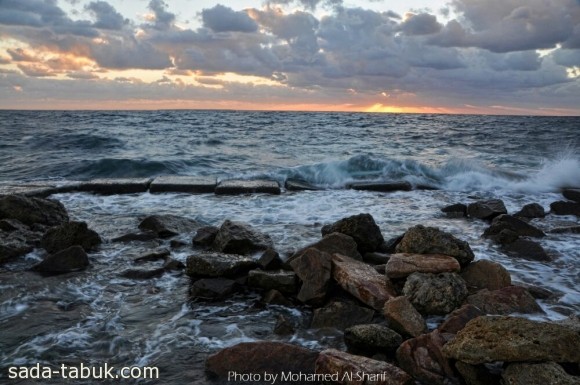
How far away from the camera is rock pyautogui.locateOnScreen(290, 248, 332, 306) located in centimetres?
430

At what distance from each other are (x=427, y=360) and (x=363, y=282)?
1194mm

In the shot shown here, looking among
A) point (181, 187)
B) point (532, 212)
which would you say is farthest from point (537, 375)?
point (181, 187)

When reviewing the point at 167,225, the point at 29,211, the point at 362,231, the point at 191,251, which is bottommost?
the point at 191,251

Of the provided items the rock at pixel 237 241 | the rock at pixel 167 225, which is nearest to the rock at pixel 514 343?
the rock at pixel 237 241

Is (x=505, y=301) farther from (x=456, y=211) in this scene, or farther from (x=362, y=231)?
(x=456, y=211)

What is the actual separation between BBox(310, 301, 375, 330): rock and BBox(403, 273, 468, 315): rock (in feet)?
1.38

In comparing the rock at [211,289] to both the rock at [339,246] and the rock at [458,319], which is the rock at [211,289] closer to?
the rock at [339,246]

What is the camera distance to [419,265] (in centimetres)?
462

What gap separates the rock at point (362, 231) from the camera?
564 centimetres

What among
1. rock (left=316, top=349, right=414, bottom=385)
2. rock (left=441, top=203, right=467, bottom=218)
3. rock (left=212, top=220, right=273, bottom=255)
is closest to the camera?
rock (left=316, top=349, right=414, bottom=385)

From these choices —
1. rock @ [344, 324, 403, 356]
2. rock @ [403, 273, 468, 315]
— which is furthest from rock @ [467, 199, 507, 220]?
rock @ [344, 324, 403, 356]

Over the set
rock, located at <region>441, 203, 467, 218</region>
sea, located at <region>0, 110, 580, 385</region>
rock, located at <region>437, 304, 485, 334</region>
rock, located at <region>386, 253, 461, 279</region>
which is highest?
rock, located at <region>386, 253, 461, 279</region>

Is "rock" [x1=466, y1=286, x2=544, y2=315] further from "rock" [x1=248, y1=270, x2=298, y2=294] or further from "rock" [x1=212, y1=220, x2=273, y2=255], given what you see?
"rock" [x1=212, y1=220, x2=273, y2=255]

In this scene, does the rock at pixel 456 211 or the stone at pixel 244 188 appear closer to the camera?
the rock at pixel 456 211
